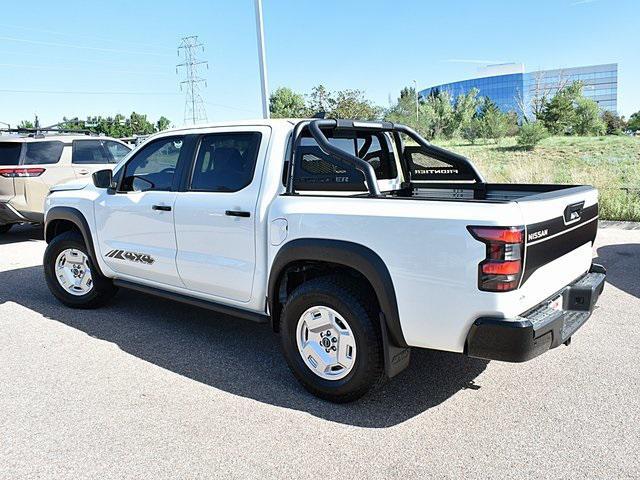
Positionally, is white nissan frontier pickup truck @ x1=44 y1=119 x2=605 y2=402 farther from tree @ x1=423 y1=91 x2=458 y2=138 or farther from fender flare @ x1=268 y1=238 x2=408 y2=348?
tree @ x1=423 y1=91 x2=458 y2=138

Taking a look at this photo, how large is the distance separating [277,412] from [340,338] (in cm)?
61

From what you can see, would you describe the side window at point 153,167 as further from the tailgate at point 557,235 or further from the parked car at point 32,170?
the parked car at point 32,170

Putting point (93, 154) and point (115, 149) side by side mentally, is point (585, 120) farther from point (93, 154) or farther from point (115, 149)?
point (93, 154)

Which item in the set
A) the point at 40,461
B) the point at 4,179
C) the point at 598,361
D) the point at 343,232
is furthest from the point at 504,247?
the point at 4,179

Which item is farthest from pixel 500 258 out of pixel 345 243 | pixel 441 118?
pixel 441 118

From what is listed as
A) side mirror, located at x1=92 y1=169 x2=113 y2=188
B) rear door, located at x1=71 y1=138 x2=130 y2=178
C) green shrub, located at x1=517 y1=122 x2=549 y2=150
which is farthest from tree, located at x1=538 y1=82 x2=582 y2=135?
side mirror, located at x1=92 y1=169 x2=113 y2=188

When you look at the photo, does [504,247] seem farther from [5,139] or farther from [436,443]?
[5,139]

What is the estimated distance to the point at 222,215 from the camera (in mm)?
3926

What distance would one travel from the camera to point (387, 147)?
15.3 ft

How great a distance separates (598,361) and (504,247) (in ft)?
6.09

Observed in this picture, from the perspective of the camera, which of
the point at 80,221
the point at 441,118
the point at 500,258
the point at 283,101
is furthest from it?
the point at 283,101

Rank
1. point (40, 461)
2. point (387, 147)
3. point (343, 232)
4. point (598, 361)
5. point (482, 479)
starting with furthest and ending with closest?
point (387, 147), point (598, 361), point (343, 232), point (40, 461), point (482, 479)

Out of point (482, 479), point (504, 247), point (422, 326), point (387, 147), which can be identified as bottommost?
point (482, 479)

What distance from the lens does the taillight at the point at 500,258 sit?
2.73 metres
